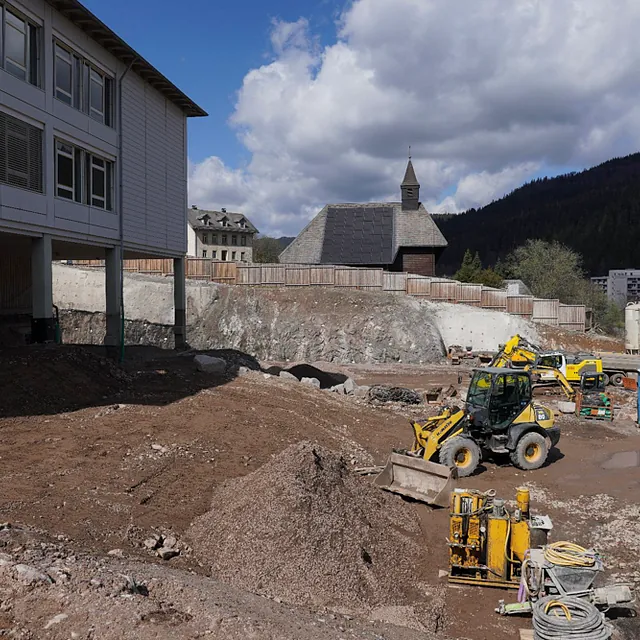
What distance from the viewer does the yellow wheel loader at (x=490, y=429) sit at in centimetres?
1385

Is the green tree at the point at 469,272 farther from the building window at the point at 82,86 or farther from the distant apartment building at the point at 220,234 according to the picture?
the building window at the point at 82,86

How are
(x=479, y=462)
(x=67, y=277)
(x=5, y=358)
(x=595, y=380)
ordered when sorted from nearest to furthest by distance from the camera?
1. (x=479, y=462)
2. (x=5, y=358)
3. (x=595, y=380)
4. (x=67, y=277)

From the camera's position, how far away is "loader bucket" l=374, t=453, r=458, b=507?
12086mm

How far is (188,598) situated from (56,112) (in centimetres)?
1648

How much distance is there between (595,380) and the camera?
82.3ft

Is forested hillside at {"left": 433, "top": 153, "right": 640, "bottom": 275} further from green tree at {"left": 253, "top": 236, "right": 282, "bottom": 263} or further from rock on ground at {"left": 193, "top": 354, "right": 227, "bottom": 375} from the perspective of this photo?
rock on ground at {"left": 193, "top": 354, "right": 227, "bottom": 375}

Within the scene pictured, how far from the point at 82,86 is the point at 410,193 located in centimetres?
3631

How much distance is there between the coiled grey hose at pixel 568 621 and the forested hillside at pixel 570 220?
110 m

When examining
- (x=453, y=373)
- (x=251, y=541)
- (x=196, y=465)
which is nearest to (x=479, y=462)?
(x=196, y=465)

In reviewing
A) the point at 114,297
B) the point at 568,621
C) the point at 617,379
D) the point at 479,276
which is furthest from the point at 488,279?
the point at 568,621

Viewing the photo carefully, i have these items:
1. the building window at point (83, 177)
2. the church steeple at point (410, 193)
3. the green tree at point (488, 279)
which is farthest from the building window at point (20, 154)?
the green tree at point (488, 279)

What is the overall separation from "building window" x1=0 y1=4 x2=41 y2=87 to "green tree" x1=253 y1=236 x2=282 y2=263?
214ft

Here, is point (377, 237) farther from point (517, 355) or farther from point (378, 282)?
point (517, 355)

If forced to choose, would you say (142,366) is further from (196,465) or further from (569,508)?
(569,508)
